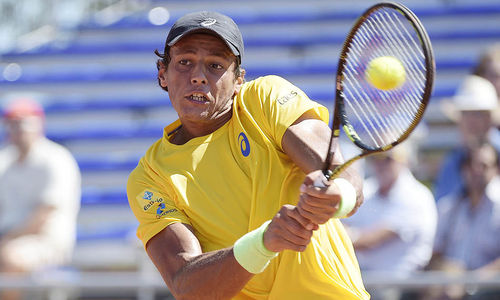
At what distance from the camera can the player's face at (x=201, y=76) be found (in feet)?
9.06

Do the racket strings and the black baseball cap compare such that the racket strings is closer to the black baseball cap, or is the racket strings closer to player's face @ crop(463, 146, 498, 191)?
the black baseball cap

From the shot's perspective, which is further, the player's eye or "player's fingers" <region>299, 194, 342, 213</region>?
the player's eye

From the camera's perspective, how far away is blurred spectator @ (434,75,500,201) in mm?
5250

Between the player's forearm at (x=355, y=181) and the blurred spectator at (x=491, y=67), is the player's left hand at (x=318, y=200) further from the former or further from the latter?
the blurred spectator at (x=491, y=67)

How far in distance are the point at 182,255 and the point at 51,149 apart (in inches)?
141

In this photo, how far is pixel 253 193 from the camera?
8.87 ft

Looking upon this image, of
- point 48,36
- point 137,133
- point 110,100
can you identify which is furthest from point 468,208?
point 48,36

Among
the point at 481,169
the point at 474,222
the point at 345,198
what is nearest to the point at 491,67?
the point at 481,169

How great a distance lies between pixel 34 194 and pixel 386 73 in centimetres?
396

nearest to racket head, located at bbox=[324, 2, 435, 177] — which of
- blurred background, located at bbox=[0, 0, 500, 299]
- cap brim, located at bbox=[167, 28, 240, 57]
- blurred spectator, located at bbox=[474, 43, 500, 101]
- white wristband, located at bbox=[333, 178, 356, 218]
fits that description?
white wristband, located at bbox=[333, 178, 356, 218]

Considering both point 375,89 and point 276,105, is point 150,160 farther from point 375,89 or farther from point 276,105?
point 375,89

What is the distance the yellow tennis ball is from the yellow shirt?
261 millimetres

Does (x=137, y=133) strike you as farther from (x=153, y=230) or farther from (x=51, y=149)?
(x=153, y=230)

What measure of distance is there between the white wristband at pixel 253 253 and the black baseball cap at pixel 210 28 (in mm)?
668
